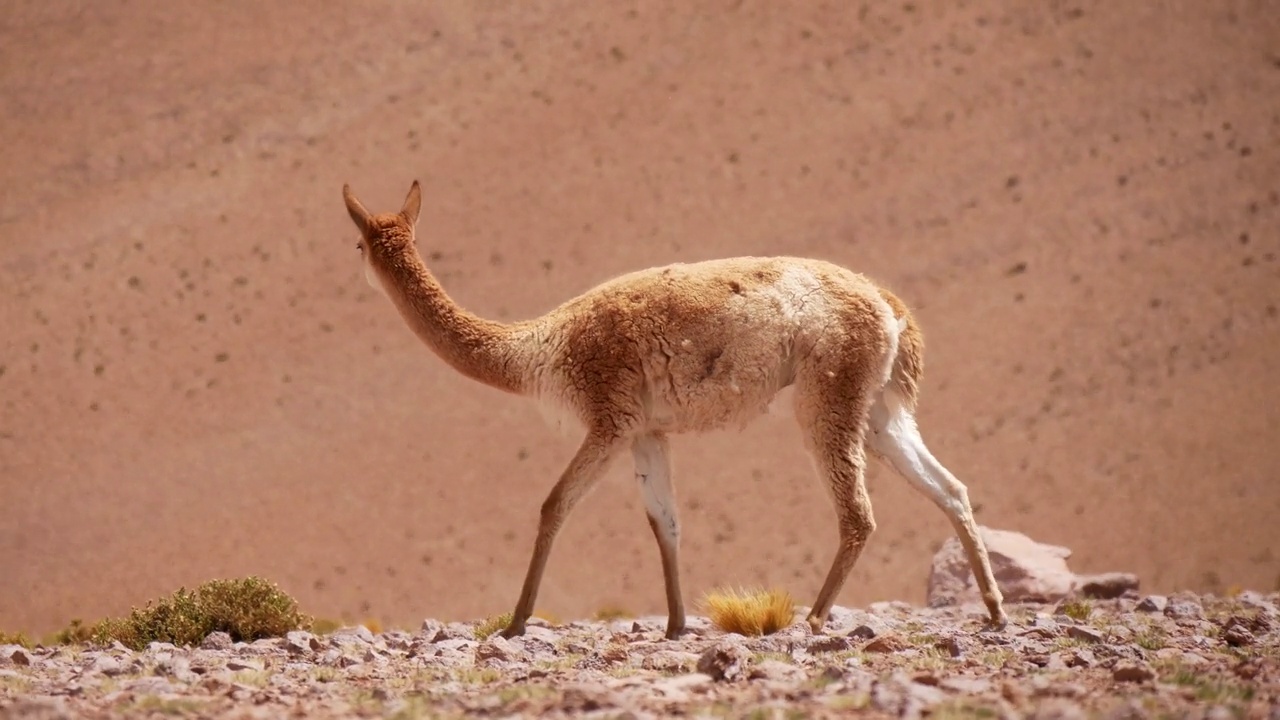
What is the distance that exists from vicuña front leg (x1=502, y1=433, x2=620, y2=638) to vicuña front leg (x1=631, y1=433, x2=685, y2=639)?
1.32ft

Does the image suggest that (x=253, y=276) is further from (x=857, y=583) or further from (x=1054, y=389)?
(x=1054, y=389)

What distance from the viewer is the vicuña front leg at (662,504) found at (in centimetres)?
1033

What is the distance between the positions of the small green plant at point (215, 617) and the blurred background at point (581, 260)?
15549 millimetres

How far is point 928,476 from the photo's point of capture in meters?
10.3

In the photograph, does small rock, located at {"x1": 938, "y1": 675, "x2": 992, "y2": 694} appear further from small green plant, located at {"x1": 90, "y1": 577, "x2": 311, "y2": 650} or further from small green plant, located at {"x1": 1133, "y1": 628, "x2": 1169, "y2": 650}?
small green plant, located at {"x1": 90, "y1": 577, "x2": 311, "y2": 650}

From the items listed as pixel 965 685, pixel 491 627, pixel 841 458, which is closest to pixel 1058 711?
pixel 965 685

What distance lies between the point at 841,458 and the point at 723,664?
9.65 feet

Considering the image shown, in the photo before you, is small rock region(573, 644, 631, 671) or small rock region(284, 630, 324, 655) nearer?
small rock region(573, 644, 631, 671)

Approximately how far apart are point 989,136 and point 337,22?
654 inches

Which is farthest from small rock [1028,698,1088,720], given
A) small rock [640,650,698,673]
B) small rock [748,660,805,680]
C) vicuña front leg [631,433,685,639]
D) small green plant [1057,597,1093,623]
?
small green plant [1057,597,1093,623]

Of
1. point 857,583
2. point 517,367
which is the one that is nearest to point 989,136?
point 857,583

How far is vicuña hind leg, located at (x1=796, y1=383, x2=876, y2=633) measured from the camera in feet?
32.8

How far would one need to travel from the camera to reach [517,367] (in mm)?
10570

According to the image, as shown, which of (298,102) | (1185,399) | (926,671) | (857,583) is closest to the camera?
(926,671)
